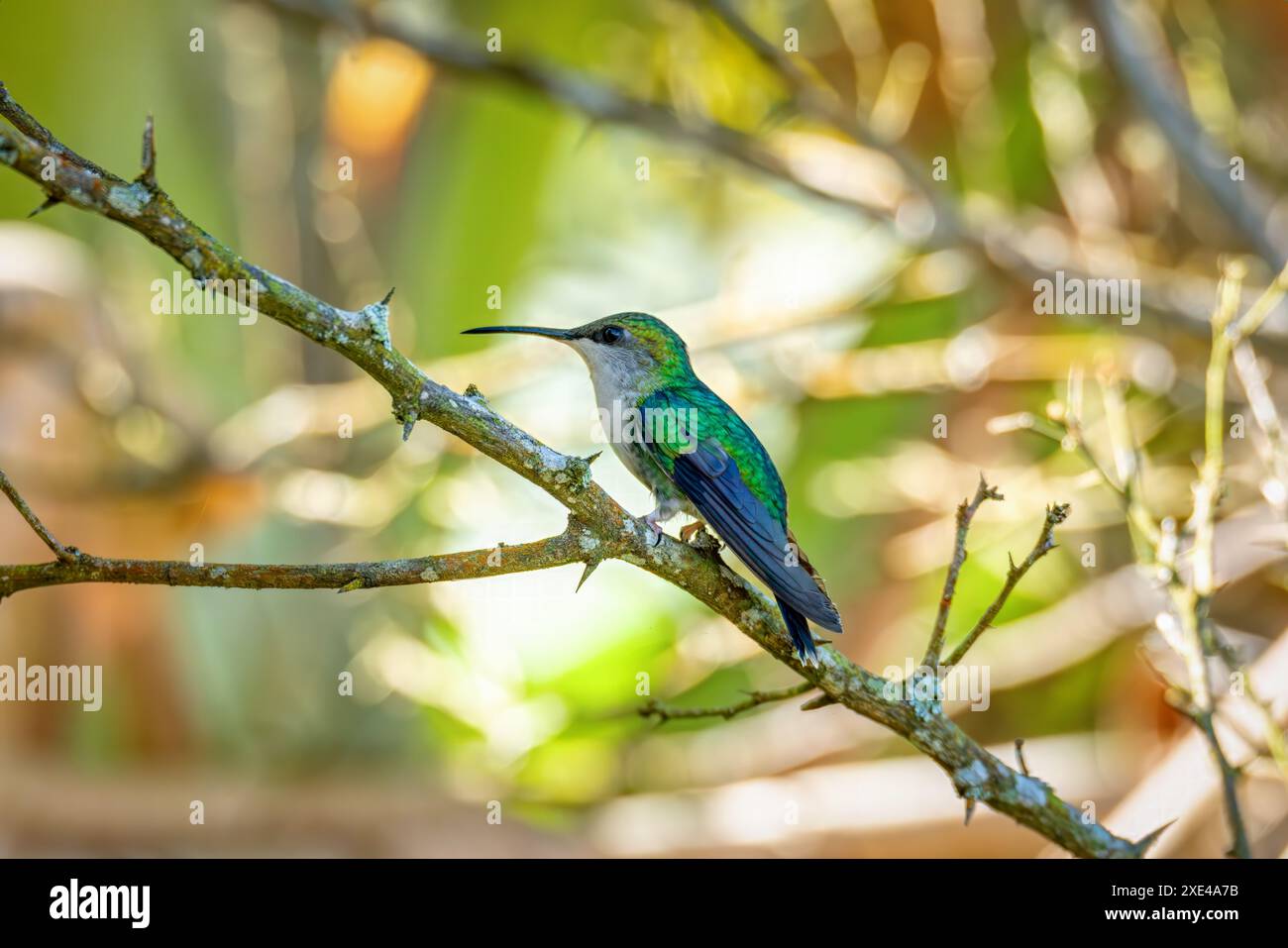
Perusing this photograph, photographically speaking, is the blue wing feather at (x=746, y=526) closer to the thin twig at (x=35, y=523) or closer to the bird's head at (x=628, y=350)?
the bird's head at (x=628, y=350)

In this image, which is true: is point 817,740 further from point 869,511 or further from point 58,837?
point 58,837

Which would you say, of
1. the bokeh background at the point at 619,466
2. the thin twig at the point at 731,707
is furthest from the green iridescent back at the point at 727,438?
the bokeh background at the point at 619,466

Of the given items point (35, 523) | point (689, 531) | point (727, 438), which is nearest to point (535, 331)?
point (727, 438)

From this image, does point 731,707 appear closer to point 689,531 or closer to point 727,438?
point 689,531

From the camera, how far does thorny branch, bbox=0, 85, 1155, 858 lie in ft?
6.84

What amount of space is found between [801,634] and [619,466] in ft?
9.72

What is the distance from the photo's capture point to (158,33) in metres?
9.46

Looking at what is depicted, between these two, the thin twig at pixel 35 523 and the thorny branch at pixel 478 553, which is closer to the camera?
the thorny branch at pixel 478 553

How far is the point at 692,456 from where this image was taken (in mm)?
3701

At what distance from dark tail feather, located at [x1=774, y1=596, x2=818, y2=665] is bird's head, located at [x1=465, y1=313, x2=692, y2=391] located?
56.3 inches

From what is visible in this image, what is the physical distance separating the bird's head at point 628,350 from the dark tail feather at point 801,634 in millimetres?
1429

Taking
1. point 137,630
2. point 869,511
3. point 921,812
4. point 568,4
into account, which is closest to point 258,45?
point 568,4

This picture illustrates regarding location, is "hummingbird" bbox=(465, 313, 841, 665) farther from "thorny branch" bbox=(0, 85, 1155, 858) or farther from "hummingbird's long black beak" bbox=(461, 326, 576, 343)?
"thorny branch" bbox=(0, 85, 1155, 858)

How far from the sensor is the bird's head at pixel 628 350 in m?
4.29
